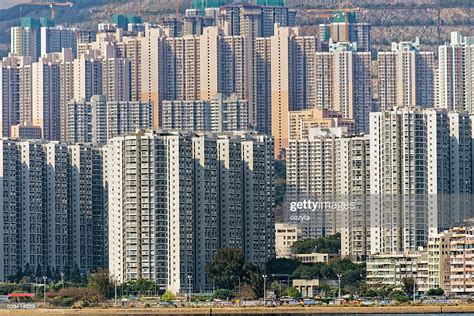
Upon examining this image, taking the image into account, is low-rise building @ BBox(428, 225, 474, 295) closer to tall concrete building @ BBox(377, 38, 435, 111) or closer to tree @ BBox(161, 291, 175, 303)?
tree @ BBox(161, 291, 175, 303)

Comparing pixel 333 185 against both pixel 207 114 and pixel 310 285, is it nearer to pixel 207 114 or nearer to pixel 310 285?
pixel 310 285

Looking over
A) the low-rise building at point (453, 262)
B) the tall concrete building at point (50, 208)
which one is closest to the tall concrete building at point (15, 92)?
the tall concrete building at point (50, 208)

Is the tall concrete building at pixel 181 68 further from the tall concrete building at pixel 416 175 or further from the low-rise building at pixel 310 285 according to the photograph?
the low-rise building at pixel 310 285

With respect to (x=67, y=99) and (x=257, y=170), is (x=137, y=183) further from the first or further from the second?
(x=67, y=99)

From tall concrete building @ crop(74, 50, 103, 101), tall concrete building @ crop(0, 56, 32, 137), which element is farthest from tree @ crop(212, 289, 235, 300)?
tall concrete building @ crop(0, 56, 32, 137)

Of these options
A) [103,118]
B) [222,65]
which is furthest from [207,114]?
[222,65]

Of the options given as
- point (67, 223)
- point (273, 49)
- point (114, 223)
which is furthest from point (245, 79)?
point (114, 223)
